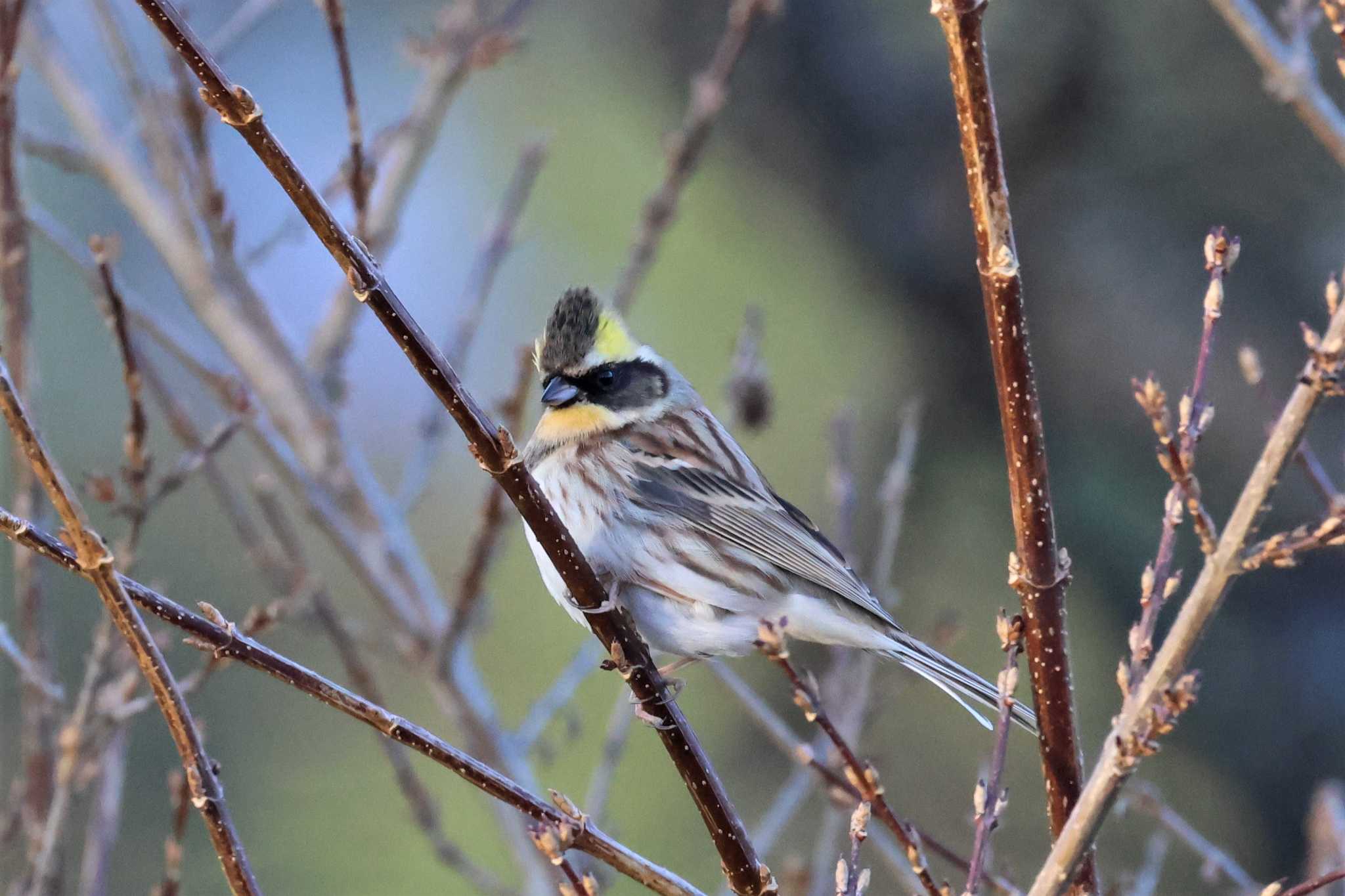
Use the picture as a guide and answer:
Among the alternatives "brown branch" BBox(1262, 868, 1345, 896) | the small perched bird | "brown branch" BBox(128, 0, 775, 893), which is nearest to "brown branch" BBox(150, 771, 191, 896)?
"brown branch" BBox(128, 0, 775, 893)

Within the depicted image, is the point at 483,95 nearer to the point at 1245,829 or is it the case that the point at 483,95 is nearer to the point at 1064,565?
the point at 1245,829

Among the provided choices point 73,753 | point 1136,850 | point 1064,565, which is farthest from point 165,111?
point 1136,850

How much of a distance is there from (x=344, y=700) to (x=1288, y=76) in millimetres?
2456

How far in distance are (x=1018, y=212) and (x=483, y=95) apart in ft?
11.2

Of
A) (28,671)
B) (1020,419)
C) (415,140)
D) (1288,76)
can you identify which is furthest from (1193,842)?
(415,140)

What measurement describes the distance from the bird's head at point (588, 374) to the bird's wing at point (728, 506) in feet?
0.27

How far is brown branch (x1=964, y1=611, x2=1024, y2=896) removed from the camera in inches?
65.3

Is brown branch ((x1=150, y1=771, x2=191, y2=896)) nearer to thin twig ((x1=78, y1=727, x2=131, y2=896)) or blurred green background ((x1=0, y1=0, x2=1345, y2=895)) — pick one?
thin twig ((x1=78, y1=727, x2=131, y2=896))

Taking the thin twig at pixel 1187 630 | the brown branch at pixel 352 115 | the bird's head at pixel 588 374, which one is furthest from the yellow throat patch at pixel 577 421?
the thin twig at pixel 1187 630

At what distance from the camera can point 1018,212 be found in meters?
6.17

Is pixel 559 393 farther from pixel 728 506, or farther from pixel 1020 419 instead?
pixel 1020 419

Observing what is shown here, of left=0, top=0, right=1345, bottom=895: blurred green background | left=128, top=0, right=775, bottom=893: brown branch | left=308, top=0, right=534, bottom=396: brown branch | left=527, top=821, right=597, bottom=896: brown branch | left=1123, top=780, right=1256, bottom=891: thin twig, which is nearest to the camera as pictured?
left=128, top=0, right=775, bottom=893: brown branch

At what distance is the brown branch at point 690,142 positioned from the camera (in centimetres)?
365

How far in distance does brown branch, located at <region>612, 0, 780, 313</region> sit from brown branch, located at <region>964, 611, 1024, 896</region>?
2.00 meters
